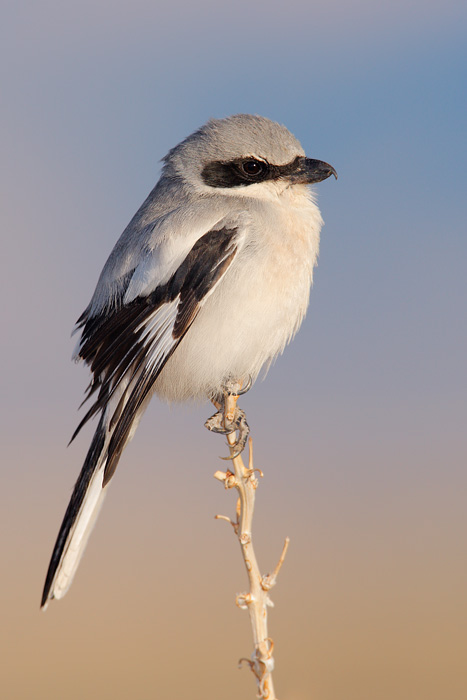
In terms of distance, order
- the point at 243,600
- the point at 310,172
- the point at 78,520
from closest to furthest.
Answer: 1. the point at 243,600
2. the point at 78,520
3. the point at 310,172

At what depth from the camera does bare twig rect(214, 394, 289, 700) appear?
4.61 feet

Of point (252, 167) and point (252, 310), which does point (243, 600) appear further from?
point (252, 167)

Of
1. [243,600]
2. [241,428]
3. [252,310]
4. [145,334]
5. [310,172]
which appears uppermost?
[310,172]

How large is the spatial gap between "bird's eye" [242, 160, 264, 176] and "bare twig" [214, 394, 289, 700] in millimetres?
962

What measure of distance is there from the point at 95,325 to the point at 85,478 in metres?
0.48

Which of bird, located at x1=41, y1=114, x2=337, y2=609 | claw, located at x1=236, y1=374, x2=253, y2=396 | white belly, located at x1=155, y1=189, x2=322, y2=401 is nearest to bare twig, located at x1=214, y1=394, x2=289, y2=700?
bird, located at x1=41, y1=114, x2=337, y2=609

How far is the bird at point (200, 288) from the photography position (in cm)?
199

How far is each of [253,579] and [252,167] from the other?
1331mm

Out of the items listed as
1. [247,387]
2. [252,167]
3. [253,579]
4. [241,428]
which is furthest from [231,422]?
[252,167]

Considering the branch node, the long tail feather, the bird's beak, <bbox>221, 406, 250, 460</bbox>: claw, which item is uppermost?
the bird's beak

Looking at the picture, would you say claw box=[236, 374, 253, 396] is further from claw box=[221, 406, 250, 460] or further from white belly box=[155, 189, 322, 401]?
claw box=[221, 406, 250, 460]

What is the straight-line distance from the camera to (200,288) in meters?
2.04

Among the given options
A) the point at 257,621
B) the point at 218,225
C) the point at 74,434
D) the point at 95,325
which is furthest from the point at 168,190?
the point at 257,621

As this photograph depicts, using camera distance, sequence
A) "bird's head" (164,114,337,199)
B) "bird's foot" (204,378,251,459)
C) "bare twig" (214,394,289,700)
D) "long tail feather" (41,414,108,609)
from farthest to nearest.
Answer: "bird's head" (164,114,337,199) → "bird's foot" (204,378,251,459) → "long tail feather" (41,414,108,609) → "bare twig" (214,394,289,700)
